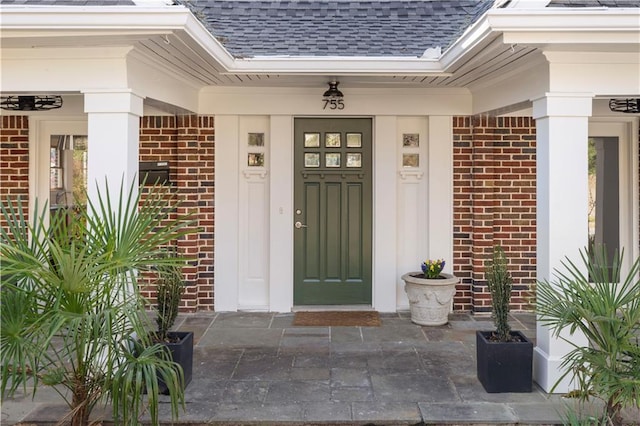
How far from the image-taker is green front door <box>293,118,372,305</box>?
628cm

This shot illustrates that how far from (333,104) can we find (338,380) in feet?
10.4

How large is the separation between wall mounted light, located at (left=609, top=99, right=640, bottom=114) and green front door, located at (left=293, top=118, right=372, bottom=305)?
2.59m

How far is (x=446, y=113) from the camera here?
20.1 ft

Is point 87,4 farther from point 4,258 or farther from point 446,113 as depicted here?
point 446,113

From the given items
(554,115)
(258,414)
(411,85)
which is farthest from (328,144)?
(258,414)

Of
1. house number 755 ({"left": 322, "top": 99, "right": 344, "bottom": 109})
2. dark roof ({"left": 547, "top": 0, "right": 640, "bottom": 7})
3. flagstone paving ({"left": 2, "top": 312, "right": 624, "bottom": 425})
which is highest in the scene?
dark roof ({"left": 547, "top": 0, "right": 640, "bottom": 7})

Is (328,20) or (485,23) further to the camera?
(328,20)

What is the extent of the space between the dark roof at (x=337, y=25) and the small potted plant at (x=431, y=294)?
2337 mm

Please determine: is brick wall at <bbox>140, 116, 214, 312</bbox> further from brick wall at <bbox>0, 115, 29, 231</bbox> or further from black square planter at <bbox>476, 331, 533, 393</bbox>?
black square planter at <bbox>476, 331, 533, 393</bbox>

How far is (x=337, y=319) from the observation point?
5.95 metres

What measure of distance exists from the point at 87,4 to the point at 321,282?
386 centimetres

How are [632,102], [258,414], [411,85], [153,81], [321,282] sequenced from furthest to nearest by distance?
[321,282] < [411,85] < [632,102] < [153,81] < [258,414]

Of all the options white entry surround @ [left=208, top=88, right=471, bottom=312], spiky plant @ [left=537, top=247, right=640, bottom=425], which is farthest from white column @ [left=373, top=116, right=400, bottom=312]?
spiky plant @ [left=537, top=247, right=640, bottom=425]

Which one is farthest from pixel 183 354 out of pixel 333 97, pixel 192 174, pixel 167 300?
pixel 333 97
